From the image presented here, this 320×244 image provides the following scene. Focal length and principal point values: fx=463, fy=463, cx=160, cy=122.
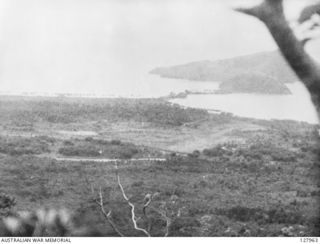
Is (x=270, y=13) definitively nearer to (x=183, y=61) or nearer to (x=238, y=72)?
(x=183, y=61)

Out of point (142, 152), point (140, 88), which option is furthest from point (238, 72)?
point (142, 152)

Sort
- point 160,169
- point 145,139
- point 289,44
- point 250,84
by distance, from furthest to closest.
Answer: point 250,84
point 145,139
point 160,169
point 289,44

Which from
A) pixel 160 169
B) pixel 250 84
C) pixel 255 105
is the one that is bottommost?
pixel 160 169

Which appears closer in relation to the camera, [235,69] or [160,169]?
[160,169]

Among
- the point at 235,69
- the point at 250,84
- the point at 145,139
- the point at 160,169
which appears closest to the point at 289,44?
the point at 160,169

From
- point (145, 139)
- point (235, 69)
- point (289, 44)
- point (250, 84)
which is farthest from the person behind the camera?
point (250, 84)

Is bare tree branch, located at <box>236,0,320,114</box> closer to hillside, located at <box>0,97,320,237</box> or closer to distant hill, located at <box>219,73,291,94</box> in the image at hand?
hillside, located at <box>0,97,320,237</box>

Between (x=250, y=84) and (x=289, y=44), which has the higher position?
(x=289, y=44)

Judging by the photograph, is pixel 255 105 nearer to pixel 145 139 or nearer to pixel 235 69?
pixel 235 69
